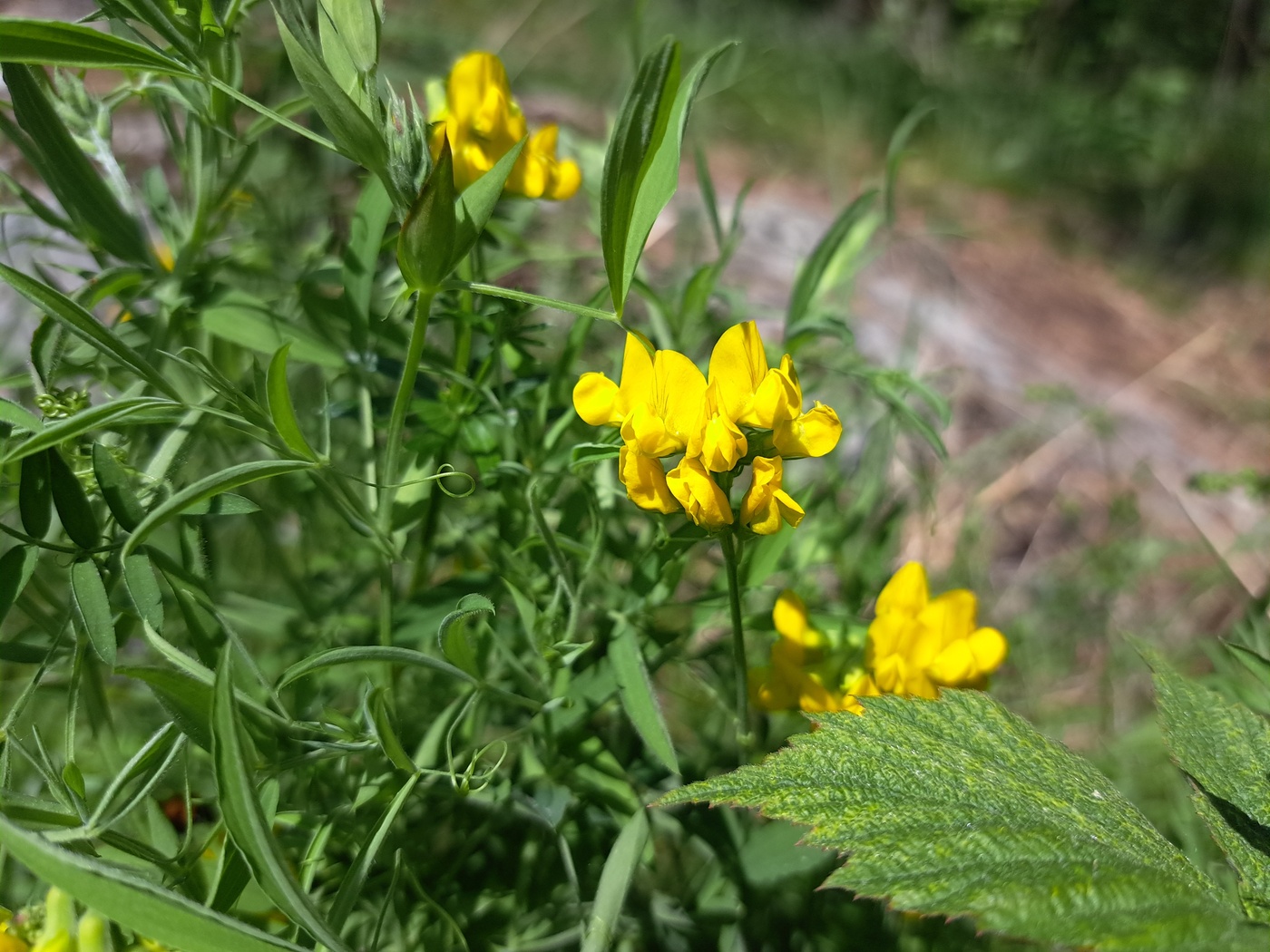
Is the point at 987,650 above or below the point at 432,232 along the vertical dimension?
below

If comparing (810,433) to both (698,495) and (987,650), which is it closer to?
(698,495)

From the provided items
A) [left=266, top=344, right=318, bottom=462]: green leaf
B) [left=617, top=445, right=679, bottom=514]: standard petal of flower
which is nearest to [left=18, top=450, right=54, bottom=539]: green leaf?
[left=266, top=344, right=318, bottom=462]: green leaf

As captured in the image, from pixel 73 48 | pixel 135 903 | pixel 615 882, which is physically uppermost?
pixel 73 48

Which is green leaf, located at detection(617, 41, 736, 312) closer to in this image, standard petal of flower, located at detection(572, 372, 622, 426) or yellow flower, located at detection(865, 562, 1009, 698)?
standard petal of flower, located at detection(572, 372, 622, 426)

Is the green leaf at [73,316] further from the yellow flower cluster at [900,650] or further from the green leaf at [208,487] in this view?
the yellow flower cluster at [900,650]

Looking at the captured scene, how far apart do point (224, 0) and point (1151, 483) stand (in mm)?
2204

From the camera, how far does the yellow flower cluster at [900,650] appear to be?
84 centimetres

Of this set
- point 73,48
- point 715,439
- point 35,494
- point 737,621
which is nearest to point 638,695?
point 737,621

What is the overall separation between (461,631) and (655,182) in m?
0.32

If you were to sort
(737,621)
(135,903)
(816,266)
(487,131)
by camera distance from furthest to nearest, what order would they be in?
(816,266) → (487,131) → (737,621) → (135,903)

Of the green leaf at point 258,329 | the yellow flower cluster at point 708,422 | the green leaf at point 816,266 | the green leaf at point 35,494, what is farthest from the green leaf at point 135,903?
the green leaf at point 816,266

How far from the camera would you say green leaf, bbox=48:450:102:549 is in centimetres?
63

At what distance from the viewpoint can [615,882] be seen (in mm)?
704

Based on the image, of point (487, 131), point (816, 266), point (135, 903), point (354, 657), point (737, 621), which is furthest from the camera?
point (816, 266)
